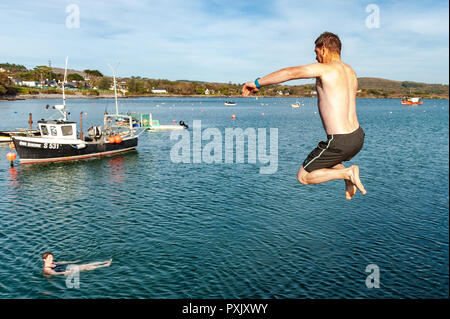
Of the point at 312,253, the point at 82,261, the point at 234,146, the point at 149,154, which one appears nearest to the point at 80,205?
the point at 82,261

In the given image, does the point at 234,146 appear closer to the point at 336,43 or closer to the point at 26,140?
the point at 26,140

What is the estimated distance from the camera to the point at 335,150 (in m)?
6.18

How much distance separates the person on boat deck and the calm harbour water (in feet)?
1.54

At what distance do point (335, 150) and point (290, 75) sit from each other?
5.66 ft

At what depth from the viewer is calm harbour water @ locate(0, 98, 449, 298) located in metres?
18.9

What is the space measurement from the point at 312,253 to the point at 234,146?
129 feet

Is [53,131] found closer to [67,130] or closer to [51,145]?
[67,130]

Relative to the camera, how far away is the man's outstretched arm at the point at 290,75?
5120 millimetres

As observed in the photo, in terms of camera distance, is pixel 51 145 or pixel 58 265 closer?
pixel 58 265

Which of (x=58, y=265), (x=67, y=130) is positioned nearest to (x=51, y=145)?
(x=67, y=130)

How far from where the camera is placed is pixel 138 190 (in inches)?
1393

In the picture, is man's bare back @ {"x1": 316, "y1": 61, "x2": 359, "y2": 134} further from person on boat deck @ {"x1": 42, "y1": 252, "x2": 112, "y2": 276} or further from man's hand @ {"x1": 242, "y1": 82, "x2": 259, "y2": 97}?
person on boat deck @ {"x1": 42, "y1": 252, "x2": 112, "y2": 276}

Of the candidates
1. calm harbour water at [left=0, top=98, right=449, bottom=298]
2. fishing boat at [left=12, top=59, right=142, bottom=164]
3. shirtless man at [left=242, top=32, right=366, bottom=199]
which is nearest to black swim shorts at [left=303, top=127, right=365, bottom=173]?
shirtless man at [left=242, top=32, right=366, bottom=199]
